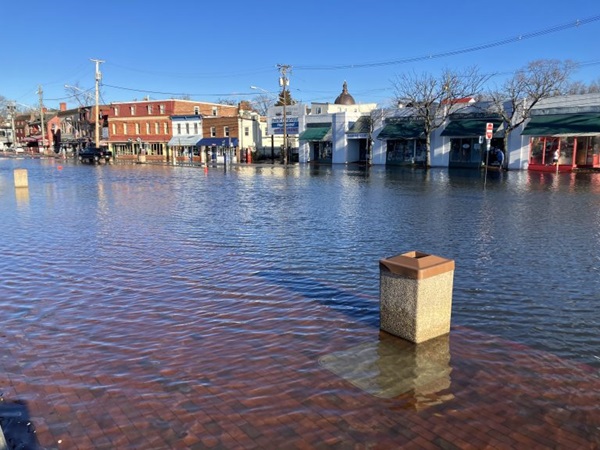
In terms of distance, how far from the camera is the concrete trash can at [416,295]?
5.32 metres

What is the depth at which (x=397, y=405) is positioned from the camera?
4203 mm

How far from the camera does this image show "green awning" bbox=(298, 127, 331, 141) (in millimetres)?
57062

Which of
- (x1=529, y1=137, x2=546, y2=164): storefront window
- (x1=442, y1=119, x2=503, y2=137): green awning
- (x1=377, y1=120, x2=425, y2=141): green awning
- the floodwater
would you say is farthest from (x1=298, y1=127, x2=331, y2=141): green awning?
the floodwater

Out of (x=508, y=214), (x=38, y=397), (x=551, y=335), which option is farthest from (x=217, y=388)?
(x=508, y=214)

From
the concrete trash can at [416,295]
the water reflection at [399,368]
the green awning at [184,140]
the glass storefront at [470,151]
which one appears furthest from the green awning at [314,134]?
the water reflection at [399,368]

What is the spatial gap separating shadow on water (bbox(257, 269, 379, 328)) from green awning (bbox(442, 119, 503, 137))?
122 feet

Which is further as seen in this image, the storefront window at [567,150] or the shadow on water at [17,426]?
the storefront window at [567,150]

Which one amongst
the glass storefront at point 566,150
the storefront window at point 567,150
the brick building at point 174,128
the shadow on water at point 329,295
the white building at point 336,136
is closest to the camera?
the shadow on water at point 329,295

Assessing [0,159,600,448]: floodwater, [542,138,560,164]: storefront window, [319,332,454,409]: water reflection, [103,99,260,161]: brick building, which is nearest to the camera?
[319,332,454,409]: water reflection

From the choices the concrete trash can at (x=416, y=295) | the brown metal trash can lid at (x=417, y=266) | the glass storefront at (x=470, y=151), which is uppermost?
the glass storefront at (x=470, y=151)

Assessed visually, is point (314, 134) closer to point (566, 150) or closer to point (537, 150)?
point (537, 150)

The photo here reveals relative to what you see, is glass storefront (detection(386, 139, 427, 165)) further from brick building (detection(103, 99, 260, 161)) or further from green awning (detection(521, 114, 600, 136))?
Result: brick building (detection(103, 99, 260, 161))

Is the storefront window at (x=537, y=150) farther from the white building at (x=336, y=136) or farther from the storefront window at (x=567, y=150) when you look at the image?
the white building at (x=336, y=136)

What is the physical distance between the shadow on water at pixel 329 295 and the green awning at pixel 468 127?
3725 centimetres
